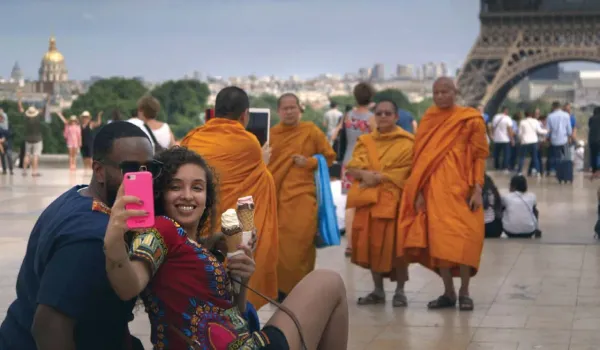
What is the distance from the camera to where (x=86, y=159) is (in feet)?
81.5

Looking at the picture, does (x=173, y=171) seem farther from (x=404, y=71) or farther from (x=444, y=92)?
(x=404, y=71)

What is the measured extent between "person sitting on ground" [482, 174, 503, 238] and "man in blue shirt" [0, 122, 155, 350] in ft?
29.2

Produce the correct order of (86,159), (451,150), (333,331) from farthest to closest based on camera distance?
(86,159)
(451,150)
(333,331)

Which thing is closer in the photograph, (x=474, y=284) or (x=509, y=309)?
(x=509, y=309)

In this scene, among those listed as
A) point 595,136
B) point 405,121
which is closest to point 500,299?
point 405,121

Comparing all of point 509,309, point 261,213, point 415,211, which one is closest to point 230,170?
point 261,213

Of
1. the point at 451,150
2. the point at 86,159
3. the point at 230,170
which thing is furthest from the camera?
the point at 86,159

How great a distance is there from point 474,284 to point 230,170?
3.13 meters

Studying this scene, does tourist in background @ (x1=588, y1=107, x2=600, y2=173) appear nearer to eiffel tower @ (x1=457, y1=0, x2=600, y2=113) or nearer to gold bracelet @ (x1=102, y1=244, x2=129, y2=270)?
gold bracelet @ (x1=102, y1=244, x2=129, y2=270)

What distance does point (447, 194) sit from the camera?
8625mm

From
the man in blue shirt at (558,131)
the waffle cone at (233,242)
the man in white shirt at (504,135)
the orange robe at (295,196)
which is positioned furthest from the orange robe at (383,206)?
the man in white shirt at (504,135)

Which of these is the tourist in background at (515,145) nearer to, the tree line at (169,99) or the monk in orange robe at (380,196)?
the monk in orange robe at (380,196)

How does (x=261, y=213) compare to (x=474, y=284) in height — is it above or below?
above

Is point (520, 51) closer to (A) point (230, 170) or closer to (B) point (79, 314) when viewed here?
(A) point (230, 170)
